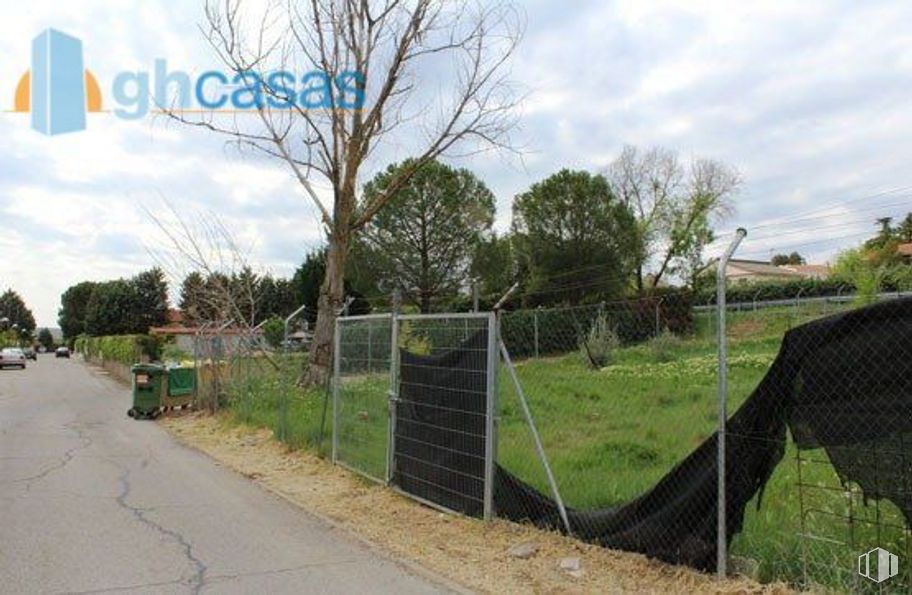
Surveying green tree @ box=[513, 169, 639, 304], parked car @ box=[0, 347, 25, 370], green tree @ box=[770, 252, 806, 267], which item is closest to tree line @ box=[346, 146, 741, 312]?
green tree @ box=[513, 169, 639, 304]

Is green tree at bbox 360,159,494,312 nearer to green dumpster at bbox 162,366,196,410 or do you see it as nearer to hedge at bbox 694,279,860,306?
hedge at bbox 694,279,860,306

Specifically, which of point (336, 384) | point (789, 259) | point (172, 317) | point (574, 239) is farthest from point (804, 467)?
point (789, 259)

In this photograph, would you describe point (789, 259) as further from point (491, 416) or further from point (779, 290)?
point (491, 416)

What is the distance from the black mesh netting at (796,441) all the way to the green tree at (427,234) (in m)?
45.4

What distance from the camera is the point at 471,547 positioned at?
22.5 ft

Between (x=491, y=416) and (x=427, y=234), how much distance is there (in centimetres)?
4648

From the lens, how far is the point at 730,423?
17.7 ft

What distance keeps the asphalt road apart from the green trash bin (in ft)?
19.7

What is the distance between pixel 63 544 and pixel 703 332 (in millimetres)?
10174

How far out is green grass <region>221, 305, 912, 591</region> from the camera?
5160 mm

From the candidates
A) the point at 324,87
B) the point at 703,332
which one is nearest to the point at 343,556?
Answer: the point at 703,332

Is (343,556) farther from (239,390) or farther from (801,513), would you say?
(239,390)

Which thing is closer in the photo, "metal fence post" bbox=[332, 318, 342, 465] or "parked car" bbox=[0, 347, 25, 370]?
"metal fence post" bbox=[332, 318, 342, 465]

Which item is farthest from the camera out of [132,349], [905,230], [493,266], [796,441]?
[905,230]
